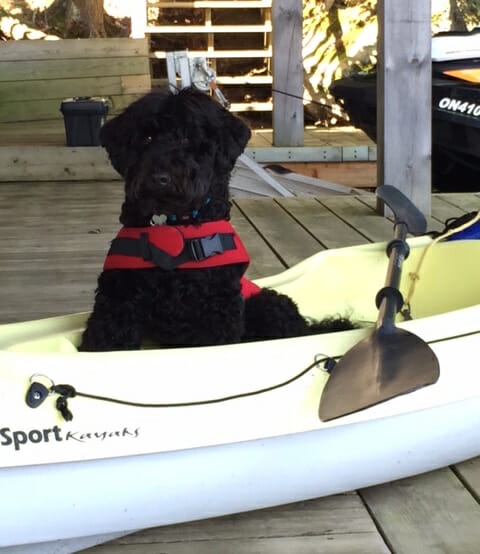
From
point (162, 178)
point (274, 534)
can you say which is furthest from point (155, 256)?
point (274, 534)

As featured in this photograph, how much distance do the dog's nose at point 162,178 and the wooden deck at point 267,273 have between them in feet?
1.79

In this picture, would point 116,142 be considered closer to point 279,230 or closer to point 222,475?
point 222,475

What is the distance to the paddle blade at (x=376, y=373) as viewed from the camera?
1363 millimetres

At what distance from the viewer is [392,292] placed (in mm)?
1607

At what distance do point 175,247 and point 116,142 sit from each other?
24cm

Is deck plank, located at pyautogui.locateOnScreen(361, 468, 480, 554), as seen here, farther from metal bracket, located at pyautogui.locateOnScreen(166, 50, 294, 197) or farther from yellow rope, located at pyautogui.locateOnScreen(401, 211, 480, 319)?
metal bracket, located at pyautogui.locateOnScreen(166, 50, 294, 197)

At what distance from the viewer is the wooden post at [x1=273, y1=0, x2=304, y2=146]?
5.20 metres

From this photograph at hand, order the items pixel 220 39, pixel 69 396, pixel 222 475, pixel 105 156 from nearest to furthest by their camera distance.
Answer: pixel 69 396
pixel 222 475
pixel 105 156
pixel 220 39

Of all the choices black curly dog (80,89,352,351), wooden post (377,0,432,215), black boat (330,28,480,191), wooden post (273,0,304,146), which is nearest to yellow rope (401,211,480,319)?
black curly dog (80,89,352,351)

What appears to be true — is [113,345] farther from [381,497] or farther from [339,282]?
[339,282]

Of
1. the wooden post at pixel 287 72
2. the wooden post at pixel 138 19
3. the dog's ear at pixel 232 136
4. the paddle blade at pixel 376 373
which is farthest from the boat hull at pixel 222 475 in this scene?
the wooden post at pixel 138 19

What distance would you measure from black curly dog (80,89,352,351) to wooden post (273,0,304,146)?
12.3 feet

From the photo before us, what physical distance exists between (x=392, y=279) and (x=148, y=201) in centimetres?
54

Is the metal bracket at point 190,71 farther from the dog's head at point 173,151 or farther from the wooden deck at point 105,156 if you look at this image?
the dog's head at point 173,151
